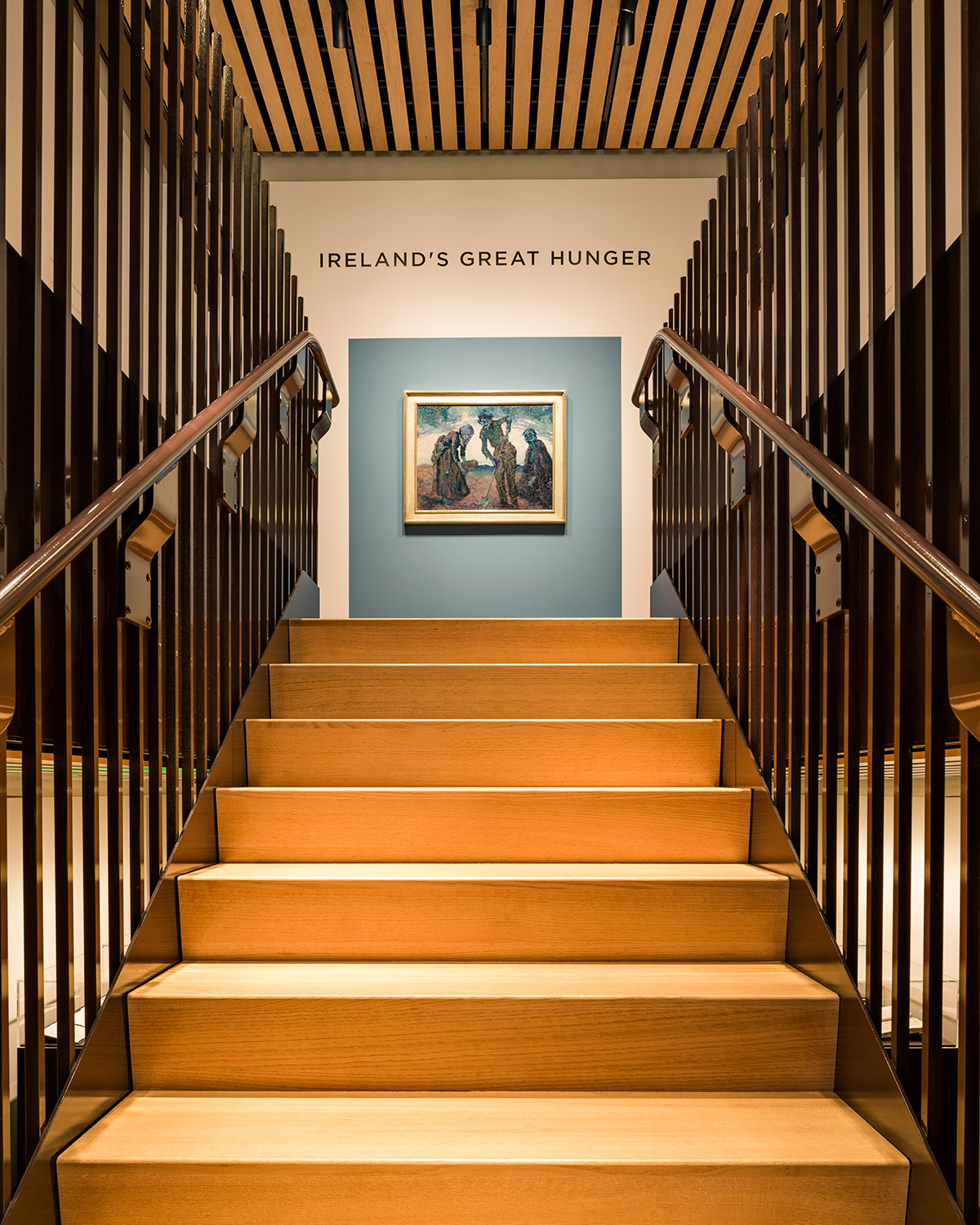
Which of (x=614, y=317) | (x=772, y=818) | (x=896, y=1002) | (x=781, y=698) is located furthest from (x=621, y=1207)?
(x=614, y=317)

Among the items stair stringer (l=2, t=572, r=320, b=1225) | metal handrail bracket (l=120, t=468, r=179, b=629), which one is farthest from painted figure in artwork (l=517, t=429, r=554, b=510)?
metal handrail bracket (l=120, t=468, r=179, b=629)

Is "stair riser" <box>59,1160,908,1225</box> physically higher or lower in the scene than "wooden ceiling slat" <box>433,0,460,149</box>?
lower

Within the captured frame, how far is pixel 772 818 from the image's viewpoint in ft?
7.57

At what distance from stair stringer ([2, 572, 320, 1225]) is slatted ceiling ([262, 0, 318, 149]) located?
3.62m

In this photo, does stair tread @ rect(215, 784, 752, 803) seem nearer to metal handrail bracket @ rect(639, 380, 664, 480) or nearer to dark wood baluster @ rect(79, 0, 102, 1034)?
dark wood baluster @ rect(79, 0, 102, 1034)

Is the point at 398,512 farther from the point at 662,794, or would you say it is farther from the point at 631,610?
the point at 662,794

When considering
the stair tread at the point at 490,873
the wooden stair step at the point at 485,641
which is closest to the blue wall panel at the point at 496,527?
the wooden stair step at the point at 485,641

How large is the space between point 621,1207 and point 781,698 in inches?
48.5

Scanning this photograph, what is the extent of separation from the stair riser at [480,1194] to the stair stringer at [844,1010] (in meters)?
0.06

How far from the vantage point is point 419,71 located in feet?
16.7

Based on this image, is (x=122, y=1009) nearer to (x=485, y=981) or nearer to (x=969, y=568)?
(x=485, y=981)

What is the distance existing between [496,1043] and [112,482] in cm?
138

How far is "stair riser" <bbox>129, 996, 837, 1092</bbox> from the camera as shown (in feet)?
6.11

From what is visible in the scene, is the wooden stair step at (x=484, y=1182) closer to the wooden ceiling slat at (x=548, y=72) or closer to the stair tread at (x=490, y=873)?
the stair tread at (x=490, y=873)
